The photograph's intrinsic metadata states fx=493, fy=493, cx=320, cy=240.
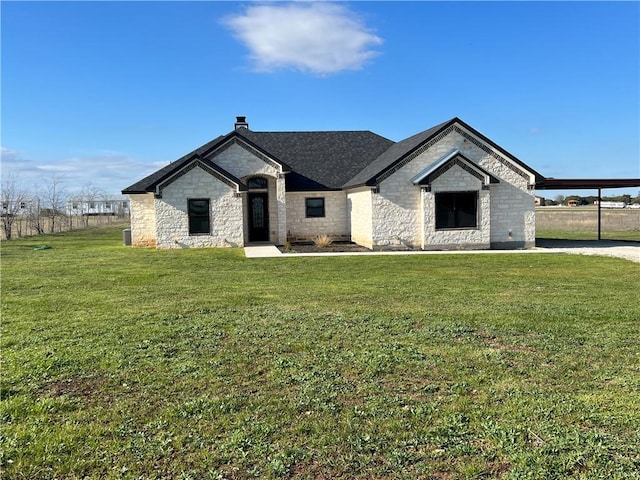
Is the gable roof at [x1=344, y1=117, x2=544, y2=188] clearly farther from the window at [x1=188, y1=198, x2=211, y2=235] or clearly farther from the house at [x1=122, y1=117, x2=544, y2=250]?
the window at [x1=188, y1=198, x2=211, y2=235]

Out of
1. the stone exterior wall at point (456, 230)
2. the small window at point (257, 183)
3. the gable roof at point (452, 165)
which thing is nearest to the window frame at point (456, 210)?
the stone exterior wall at point (456, 230)

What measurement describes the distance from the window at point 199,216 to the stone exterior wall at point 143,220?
245cm

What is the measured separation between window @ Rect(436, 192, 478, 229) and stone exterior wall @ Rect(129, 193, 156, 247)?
13171 millimetres

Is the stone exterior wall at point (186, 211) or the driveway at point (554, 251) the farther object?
the stone exterior wall at point (186, 211)

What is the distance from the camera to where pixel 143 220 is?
23453 millimetres

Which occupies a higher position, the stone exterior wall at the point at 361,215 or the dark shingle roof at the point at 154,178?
the dark shingle roof at the point at 154,178

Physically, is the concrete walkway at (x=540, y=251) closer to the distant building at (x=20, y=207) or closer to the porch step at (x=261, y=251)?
the porch step at (x=261, y=251)

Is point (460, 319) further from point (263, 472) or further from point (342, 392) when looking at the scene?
point (263, 472)

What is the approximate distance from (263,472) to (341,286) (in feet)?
26.3

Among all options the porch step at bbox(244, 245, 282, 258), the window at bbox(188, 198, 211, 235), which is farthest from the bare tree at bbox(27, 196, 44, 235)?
the porch step at bbox(244, 245, 282, 258)

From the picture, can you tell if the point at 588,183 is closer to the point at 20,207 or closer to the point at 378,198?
the point at 378,198

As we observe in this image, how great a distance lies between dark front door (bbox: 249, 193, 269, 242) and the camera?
24.7 meters

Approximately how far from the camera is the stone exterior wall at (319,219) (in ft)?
81.3

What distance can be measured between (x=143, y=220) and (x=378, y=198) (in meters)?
11.2
